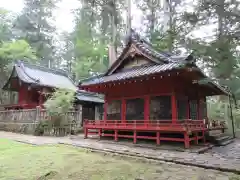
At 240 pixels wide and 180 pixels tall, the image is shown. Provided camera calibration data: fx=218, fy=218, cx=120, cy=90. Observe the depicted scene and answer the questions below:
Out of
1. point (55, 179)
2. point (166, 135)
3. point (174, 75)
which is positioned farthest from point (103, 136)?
point (55, 179)

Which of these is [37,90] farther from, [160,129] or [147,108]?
[160,129]

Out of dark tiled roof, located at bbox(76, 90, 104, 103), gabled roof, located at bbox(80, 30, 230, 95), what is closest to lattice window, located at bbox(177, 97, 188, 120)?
gabled roof, located at bbox(80, 30, 230, 95)

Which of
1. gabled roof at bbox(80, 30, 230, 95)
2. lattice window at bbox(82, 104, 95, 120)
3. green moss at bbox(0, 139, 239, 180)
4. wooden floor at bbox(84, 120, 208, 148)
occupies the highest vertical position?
gabled roof at bbox(80, 30, 230, 95)

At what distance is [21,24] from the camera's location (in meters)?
34.7

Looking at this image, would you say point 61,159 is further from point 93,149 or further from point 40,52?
point 40,52

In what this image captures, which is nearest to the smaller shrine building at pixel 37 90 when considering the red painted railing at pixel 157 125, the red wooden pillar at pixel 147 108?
the red painted railing at pixel 157 125

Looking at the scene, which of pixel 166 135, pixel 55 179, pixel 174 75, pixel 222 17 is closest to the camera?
pixel 55 179

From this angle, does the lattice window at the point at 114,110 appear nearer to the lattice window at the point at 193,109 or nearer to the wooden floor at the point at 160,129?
the wooden floor at the point at 160,129

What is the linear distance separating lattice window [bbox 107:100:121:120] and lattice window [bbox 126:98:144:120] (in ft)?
2.28

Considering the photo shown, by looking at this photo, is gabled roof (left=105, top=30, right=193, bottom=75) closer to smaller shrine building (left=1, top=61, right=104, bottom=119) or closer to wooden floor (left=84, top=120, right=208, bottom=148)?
wooden floor (left=84, top=120, right=208, bottom=148)

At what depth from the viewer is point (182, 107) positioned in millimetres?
11734

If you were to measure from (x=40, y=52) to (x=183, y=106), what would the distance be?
2912 cm

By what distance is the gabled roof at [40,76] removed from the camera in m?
20.1

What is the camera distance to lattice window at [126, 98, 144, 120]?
12117mm
